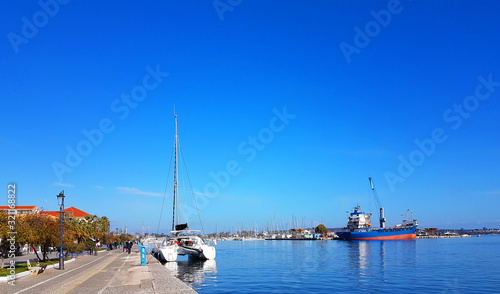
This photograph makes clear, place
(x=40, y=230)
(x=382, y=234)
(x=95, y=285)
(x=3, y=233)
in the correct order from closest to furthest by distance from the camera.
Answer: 1. (x=95, y=285)
2. (x=3, y=233)
3. (x=40, y=230)
4. (x=382, y=234)

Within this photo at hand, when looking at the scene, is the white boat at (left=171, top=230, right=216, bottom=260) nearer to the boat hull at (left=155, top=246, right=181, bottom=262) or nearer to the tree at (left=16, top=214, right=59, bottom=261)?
the boat hull at (left=155, top=246, right=181, bottom=262)

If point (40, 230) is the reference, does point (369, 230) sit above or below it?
below

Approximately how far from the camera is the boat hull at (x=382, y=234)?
174 metres

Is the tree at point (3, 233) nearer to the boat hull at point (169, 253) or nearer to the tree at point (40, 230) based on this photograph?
the tree at point (40, 230)

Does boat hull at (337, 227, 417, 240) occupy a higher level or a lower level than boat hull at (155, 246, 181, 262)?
lower

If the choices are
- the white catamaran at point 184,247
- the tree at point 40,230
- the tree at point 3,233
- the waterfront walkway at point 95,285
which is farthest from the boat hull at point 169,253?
the waterfront walkway at point 95,285

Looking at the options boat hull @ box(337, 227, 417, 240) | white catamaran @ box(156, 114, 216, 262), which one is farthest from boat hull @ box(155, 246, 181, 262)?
boat hull @ box(337, 227, 417, 240)

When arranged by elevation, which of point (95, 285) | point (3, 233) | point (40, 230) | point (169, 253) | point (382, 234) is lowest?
point (382, 234)

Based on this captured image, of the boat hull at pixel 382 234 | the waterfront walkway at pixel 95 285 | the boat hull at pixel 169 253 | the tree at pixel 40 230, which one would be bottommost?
the boat hull at pixel 382 234

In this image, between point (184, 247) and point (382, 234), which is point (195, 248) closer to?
point (184, 247)

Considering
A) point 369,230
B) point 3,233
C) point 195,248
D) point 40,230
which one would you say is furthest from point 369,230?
point 3,233

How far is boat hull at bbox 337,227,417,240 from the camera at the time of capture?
174m

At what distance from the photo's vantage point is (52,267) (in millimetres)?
34125

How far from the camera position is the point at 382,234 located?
17562 cm
